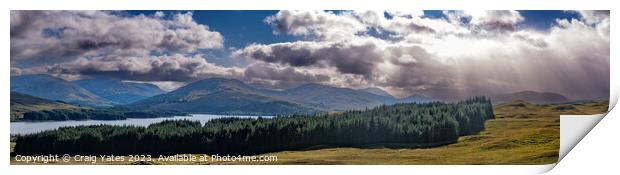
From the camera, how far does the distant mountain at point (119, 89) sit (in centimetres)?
1625

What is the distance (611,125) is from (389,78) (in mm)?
3920

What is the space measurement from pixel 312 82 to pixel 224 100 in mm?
1593

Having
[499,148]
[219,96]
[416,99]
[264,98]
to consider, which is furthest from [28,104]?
[499,148]

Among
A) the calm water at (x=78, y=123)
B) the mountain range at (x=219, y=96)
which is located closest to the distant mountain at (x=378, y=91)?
the mountain range at (x=219, y=96)

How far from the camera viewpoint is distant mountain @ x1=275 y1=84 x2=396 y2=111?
15898 millimetres

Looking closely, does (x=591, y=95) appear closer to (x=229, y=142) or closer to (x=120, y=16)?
(x=229, y=142)

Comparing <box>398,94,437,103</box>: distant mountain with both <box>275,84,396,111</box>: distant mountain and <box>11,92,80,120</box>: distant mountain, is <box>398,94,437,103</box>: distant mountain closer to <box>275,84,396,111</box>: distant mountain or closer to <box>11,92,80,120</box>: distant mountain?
<box>275,84,396,111</box>: distant mountain

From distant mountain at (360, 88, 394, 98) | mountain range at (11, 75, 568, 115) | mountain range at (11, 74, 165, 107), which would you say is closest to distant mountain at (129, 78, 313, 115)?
mountain range at (11, 75, 568, 115)

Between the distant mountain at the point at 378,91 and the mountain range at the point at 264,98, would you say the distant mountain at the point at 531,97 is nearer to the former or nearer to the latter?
the mountain range at the point at 264,98

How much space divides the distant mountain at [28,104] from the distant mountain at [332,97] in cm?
388

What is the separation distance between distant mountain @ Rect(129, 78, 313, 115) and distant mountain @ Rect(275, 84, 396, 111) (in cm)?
16

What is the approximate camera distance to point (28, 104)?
15961 millimetres
